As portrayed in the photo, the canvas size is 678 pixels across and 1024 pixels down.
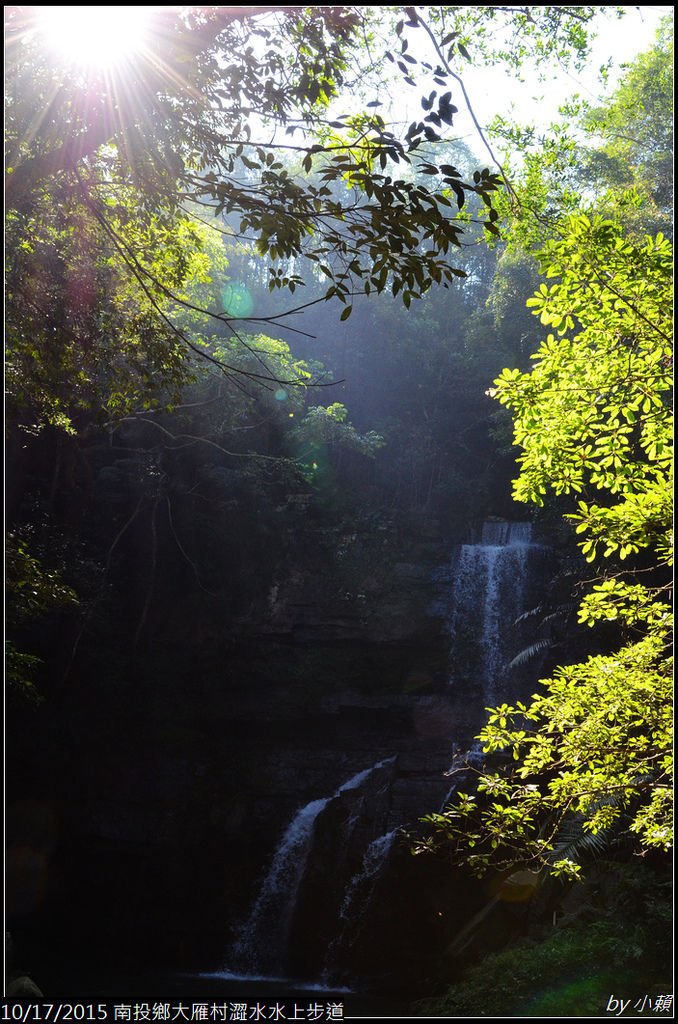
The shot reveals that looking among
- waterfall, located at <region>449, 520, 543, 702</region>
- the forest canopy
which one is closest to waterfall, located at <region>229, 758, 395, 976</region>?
waterfall, located at <region>449, 520, 543, 702</region>

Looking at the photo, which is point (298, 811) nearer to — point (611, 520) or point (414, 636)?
point (414, 636)

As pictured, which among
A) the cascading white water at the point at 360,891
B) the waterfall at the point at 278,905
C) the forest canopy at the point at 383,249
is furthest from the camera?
the waterfall at the point at 278,905

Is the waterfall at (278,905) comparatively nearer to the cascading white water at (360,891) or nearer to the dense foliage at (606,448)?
the cascading white water at (360,891)

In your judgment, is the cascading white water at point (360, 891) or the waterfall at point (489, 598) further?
the waterfall at point (489, 598)

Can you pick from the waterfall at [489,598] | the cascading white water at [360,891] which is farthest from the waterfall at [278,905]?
the waterfall at [489,598]

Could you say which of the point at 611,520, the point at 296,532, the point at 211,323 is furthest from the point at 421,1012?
the point at 211,323

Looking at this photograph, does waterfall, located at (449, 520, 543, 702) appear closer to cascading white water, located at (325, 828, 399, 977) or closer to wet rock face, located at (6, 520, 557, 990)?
wet rock face, located at (6, 520, 557, 990)

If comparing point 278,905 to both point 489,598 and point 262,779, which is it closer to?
point 262,779

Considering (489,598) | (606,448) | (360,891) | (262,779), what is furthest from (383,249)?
(489,598)

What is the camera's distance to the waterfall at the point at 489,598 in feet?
47.7

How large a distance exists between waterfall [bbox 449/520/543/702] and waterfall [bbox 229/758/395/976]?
12.4ft

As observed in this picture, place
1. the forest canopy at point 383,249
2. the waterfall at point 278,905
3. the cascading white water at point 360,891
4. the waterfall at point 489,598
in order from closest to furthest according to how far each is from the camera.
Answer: the forest canopy at point 383,249 < the cascading white water at point 360,891 < the waterfall at point 278,905 < the waterfall at point 489,598

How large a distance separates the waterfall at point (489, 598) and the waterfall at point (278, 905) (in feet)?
12.4

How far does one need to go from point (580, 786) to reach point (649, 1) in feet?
11.6
